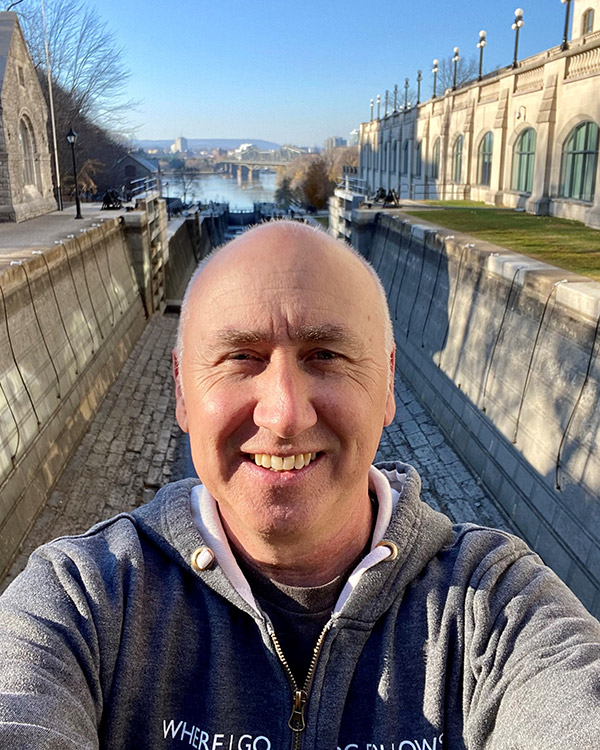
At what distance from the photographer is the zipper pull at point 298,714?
177cm

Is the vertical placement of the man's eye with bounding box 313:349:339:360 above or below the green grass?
above

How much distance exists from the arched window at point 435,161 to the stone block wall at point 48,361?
2869 cm

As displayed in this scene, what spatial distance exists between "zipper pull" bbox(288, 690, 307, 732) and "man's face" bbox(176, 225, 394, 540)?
41 cm

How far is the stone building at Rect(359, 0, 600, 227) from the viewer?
2188 cm

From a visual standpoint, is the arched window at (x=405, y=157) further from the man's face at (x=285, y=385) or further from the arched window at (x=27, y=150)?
the man's face at (x=285, y=385)

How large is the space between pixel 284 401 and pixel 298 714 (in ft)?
2.62

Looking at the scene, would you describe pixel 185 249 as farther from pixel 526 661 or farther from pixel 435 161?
pixel 526 661

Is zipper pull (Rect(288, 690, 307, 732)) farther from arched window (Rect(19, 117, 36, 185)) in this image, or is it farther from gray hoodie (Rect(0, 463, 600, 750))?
arched window (Rect(19, 117, 36, 185))

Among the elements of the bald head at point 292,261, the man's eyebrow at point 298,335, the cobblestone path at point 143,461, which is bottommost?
the cobblestone path at point 143,461

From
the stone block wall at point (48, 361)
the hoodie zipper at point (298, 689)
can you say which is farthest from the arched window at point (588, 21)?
the hoodie zipper at point (298, 689)

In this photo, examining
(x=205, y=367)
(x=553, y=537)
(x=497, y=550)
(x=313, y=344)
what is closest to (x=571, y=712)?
(x=497, y=550)

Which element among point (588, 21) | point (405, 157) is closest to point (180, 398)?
point (588, 21)

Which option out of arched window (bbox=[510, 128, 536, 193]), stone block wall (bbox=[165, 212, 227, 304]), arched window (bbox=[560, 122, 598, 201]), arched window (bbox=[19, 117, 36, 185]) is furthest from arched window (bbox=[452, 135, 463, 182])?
arched window (bbox=[19, 117, 36, 185])

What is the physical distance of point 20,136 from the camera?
80.4 feet
